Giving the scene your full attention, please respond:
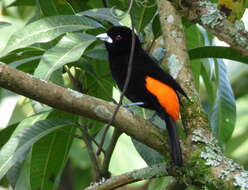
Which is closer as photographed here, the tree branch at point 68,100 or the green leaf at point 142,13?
the tree branch at point 68,100

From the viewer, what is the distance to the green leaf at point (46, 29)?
11.3ft

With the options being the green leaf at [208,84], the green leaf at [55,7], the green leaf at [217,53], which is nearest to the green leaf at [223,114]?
the green leaf at [217,53]

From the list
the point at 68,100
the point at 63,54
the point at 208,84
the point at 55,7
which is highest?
the point at 68,100

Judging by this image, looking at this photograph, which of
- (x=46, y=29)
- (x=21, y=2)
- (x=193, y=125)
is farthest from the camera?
(x=21, y=2)

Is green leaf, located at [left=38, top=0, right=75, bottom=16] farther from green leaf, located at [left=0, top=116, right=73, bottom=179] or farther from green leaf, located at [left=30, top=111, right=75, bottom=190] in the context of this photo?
green leaf, located at [left=0, top=116, right=73, bottom=179]

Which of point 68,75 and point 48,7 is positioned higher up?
point 48,7

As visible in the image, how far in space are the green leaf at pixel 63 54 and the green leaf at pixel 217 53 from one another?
0.62 meters

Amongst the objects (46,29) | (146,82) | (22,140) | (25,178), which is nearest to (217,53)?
(146,82)

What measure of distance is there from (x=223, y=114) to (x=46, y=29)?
1134mm

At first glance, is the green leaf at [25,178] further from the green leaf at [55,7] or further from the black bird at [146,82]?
the green leaf at [55,7]

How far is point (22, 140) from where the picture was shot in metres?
3.37

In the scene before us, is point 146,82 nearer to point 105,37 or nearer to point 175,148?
point 105,37

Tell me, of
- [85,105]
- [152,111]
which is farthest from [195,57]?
[85,105]

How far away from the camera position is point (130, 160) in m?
4.12
